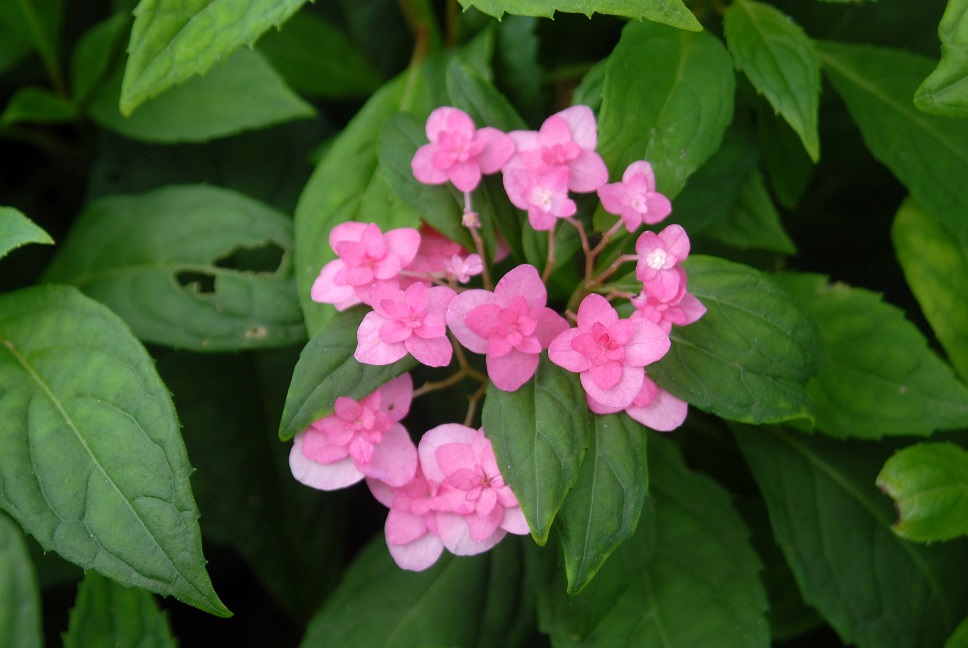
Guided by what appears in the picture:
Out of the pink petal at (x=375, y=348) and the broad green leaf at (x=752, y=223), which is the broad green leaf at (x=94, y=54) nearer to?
the pink petal at (x=375, y=348)

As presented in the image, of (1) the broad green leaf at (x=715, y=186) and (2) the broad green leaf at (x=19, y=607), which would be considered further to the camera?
(1) the broad green leaf at (x=715, y=186)

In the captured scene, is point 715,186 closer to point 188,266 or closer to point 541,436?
point 541,436

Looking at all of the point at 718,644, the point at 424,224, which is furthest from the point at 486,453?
the point at 718,644

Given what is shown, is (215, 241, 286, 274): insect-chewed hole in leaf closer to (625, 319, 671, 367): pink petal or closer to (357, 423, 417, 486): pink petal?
(357, 423, 417, 486): pink petal

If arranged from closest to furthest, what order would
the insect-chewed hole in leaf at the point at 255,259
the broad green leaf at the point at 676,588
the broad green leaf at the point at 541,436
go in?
1. the broad green leaf at the point at 541,436
2. the broad green leaf at the point at 676,588
3. the insect-chewed hole in leaf at the point at 255,259

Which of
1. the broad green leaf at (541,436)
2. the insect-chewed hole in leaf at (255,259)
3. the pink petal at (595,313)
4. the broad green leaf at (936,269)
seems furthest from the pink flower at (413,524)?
the broad green leaf at (936,269)

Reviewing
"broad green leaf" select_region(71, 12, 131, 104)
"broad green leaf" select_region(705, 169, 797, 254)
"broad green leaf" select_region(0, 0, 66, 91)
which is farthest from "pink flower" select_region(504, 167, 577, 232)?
"broad green leaf" select_region(0, 0, 66, 91)

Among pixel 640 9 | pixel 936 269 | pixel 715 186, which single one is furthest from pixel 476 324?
pixel 936 269

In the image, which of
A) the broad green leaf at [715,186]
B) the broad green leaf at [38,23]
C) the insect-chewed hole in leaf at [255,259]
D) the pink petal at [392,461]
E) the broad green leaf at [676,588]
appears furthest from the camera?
the broad green leaf at [38,23]
